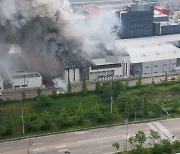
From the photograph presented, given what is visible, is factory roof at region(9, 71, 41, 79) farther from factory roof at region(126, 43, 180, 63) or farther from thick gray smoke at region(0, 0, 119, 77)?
factory roof at region(126, 43, 180, 63)

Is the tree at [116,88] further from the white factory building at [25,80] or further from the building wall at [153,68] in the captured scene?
the white factory building at [25,80]

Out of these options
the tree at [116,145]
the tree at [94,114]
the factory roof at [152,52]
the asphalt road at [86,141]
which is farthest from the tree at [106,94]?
the tree at [116,145]

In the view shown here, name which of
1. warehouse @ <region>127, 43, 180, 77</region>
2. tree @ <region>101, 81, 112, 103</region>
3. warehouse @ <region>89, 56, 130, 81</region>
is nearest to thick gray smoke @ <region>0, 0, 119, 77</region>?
warehouse @ <region>89, 56, 130, 81</region>

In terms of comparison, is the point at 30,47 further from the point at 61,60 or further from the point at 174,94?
the point at 174,94

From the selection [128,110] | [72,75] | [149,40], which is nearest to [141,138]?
[128,110]

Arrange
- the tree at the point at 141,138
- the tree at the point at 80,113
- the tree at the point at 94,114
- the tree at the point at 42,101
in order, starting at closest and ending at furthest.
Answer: the tree at the point at 141,138
the tree at the point at 94,114
the tree at the point at 80,113
the tree at the point at 42,101

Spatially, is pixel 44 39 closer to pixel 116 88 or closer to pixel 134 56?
pixel 116 88

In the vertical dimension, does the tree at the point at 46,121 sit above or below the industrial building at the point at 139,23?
below

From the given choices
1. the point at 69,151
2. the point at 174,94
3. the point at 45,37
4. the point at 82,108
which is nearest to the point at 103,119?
the point at 82,108
